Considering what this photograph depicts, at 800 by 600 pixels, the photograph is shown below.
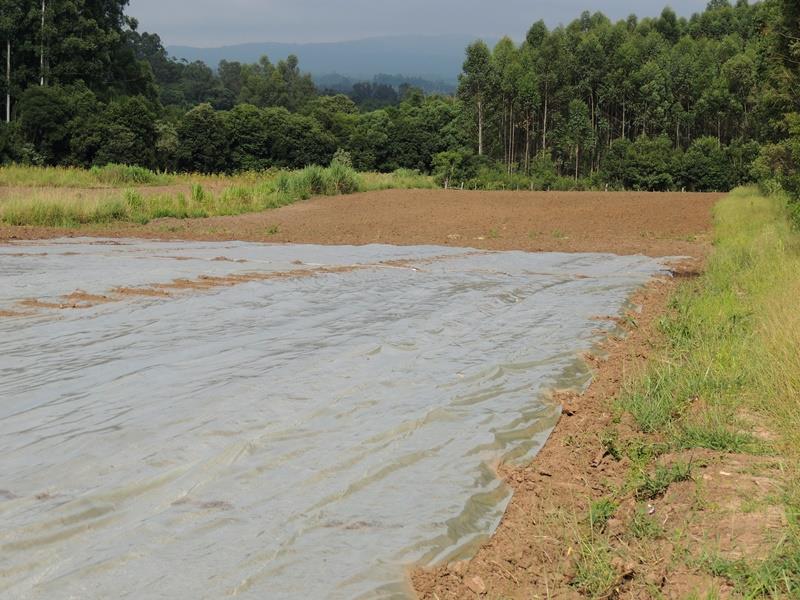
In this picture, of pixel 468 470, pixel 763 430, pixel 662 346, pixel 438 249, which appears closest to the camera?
pixel 468 470

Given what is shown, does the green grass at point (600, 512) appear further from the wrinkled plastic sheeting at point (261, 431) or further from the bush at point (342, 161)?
the bush at point (342, 161)

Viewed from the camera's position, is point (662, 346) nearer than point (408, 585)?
No

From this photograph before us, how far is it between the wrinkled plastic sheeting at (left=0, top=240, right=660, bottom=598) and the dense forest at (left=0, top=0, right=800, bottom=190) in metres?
29.8

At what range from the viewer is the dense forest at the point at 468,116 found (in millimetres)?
41438

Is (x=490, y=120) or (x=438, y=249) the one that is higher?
(x=490, y=120)

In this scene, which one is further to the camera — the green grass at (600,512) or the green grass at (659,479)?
the green grass at (659,479)

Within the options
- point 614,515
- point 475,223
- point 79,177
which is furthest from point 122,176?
point 614,515

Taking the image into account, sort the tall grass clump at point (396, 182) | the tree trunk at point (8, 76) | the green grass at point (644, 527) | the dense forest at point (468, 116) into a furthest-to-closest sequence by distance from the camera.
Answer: the tree trunk at point (8, 76), the dense forest at point (468, 116), the tall grass clump at point (396, 182), the green grass at point (644, 527)

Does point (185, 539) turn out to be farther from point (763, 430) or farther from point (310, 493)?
point (763, 430)

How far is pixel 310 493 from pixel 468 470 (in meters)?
0.82

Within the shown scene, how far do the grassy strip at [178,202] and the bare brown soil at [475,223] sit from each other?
654mm

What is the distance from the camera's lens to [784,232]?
12461 millimetres

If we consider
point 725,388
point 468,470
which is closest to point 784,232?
point 725,388

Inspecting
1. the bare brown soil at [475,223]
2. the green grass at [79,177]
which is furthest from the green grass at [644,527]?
the green grass at [79,177]
